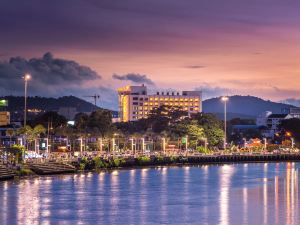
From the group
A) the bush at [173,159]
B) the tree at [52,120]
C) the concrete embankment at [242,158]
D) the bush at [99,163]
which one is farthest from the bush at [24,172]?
the tree at [52,120]

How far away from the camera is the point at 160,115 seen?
174 meters

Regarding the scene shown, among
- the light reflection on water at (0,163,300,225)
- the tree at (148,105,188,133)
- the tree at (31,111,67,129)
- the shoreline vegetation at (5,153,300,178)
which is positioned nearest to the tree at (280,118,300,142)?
the tree at (148,105,188,133)

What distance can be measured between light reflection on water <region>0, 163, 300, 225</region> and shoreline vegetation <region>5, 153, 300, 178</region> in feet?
25.9

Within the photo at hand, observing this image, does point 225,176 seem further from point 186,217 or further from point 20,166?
point 186,217

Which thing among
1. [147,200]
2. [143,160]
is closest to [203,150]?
[143,160]

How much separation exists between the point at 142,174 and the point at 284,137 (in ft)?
308

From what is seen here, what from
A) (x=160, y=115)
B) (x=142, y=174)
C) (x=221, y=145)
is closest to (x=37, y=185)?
(x=142, y=174)

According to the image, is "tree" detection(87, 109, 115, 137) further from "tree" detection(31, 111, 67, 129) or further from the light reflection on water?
the light reflection on water

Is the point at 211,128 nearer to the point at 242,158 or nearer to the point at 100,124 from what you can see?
the point at 242,158

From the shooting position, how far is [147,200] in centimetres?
5994

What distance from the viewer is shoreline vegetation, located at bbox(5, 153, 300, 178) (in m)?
92.6

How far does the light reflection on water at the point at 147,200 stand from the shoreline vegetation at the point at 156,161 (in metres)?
7.89

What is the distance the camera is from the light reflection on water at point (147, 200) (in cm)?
4822

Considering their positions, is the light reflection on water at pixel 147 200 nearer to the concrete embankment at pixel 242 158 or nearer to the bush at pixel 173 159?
the bush at pixel 173 159
